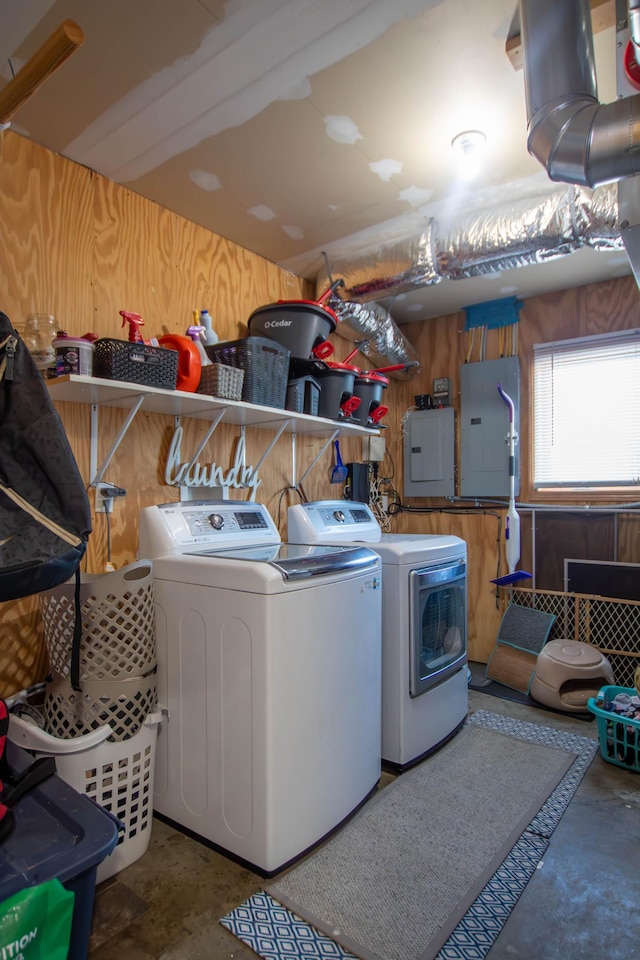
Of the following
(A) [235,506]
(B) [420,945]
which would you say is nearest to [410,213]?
(A) [235,506]

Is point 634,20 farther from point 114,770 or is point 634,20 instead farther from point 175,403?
point 114,770

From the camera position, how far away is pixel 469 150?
2037 mm

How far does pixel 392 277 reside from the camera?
2.63 metres

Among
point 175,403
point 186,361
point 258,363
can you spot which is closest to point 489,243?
point 258,363

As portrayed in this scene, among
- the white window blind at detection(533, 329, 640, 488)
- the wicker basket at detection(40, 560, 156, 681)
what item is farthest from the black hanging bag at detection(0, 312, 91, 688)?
the white window blind at detection(533, 329, 640, 488)

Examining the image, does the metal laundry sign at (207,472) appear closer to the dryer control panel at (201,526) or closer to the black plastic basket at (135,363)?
the dryer control panel at (201,526)

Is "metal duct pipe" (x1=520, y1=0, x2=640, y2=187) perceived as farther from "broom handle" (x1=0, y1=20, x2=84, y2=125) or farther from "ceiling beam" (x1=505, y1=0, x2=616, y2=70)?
"broom handle" (x1=0, y1=20, x2=84, y2=125)

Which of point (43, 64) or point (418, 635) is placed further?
point (418, 635)

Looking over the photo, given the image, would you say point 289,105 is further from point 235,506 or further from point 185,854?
point 185,854

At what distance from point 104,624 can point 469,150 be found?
7.17 ft

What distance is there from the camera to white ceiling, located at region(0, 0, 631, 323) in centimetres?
145

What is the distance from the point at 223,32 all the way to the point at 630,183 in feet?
4.34

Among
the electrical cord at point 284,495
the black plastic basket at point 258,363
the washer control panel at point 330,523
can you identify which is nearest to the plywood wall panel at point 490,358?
the washer control panel at point 330,523

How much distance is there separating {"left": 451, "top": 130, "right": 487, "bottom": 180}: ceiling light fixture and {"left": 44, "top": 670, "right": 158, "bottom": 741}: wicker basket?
7.40 ft
